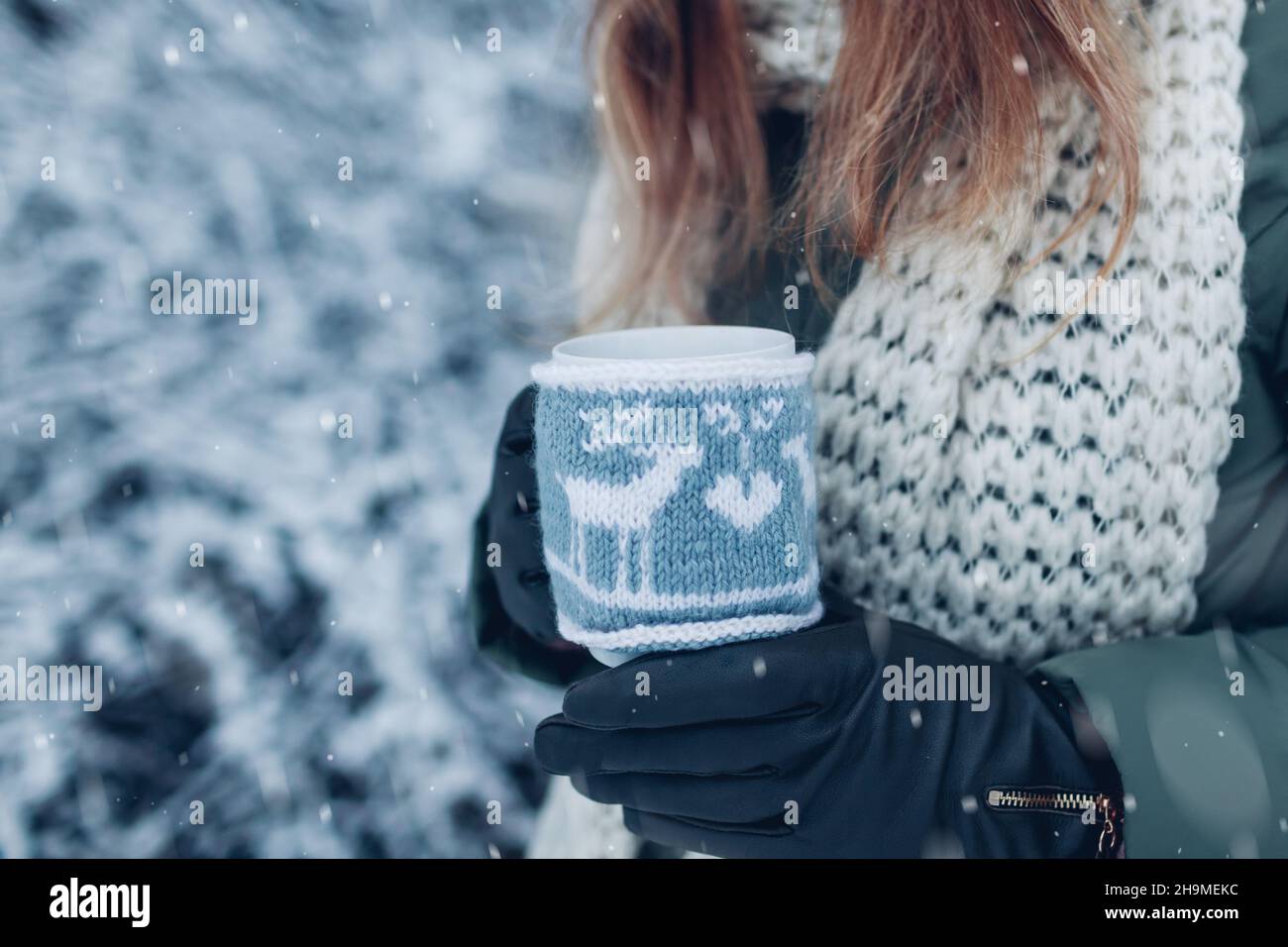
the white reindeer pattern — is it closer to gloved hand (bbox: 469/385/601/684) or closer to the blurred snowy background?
gloved hand (bbox: 469/385/601/684)

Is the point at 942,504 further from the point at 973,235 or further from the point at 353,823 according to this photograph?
the point at 353,823

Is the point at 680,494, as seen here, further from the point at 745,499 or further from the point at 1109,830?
the point at 1109,830

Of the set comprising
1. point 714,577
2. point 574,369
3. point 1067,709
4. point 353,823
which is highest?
point 574,369

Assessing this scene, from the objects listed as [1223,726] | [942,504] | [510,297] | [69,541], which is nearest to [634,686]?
[942,504]

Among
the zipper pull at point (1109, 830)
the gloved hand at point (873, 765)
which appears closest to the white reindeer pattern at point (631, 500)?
the gloved hand at point (873, 765)

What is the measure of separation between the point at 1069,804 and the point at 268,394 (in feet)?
2.59

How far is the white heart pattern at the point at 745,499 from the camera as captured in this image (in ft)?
1.41

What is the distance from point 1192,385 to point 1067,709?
0.24 meters

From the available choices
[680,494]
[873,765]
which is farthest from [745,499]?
[873,765]

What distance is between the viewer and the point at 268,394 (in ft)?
2.76

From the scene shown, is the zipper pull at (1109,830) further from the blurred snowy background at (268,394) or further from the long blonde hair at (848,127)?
the blurred snowy background at (268,394)

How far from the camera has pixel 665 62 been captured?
767mm

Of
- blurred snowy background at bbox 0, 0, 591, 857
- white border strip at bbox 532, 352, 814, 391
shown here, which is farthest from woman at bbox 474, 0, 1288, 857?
blurred snowy background at bbox 0, 0, 591, 857

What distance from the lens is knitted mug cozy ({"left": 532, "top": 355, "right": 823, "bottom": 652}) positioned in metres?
0.42
